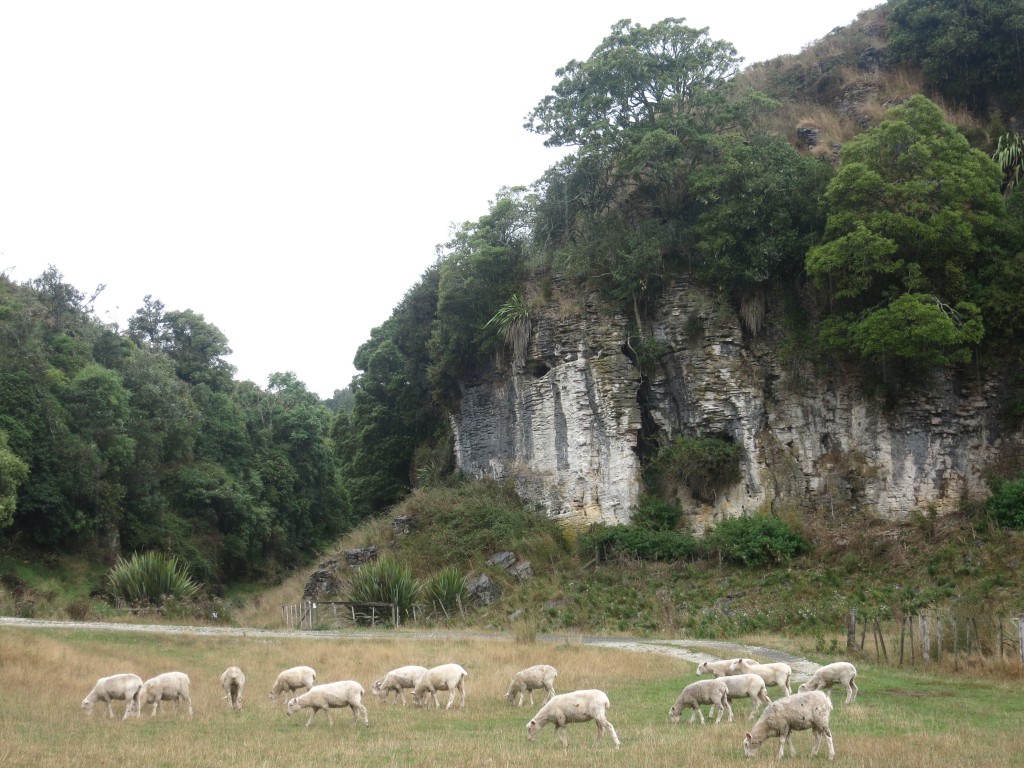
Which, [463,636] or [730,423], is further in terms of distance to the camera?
[730,423]

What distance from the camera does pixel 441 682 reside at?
48.1 feet

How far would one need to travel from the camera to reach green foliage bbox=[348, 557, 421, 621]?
3133 cm

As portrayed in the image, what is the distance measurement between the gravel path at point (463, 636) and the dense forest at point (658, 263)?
12.3 m

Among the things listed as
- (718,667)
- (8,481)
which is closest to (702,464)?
(718,667)

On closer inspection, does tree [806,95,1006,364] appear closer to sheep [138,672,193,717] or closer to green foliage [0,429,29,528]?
sheep [138,672,193,717]

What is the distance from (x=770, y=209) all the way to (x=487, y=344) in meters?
12.4

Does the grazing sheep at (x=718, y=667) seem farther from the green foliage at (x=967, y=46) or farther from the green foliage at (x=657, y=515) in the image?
the green foliage at (x=967, y=46)

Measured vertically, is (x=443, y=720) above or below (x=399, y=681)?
below

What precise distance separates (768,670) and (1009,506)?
18.2 metres

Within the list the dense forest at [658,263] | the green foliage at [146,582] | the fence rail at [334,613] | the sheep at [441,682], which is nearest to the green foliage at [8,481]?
the dense forest at [658,263]

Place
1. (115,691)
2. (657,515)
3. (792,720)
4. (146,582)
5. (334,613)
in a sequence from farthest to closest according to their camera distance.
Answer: (657,515)
(334,613)
(146,582)
(115,691)
(792,720)

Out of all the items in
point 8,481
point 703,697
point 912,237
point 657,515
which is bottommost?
point 703,697

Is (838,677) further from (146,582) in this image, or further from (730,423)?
(146,582)

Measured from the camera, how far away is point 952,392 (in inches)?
1292
